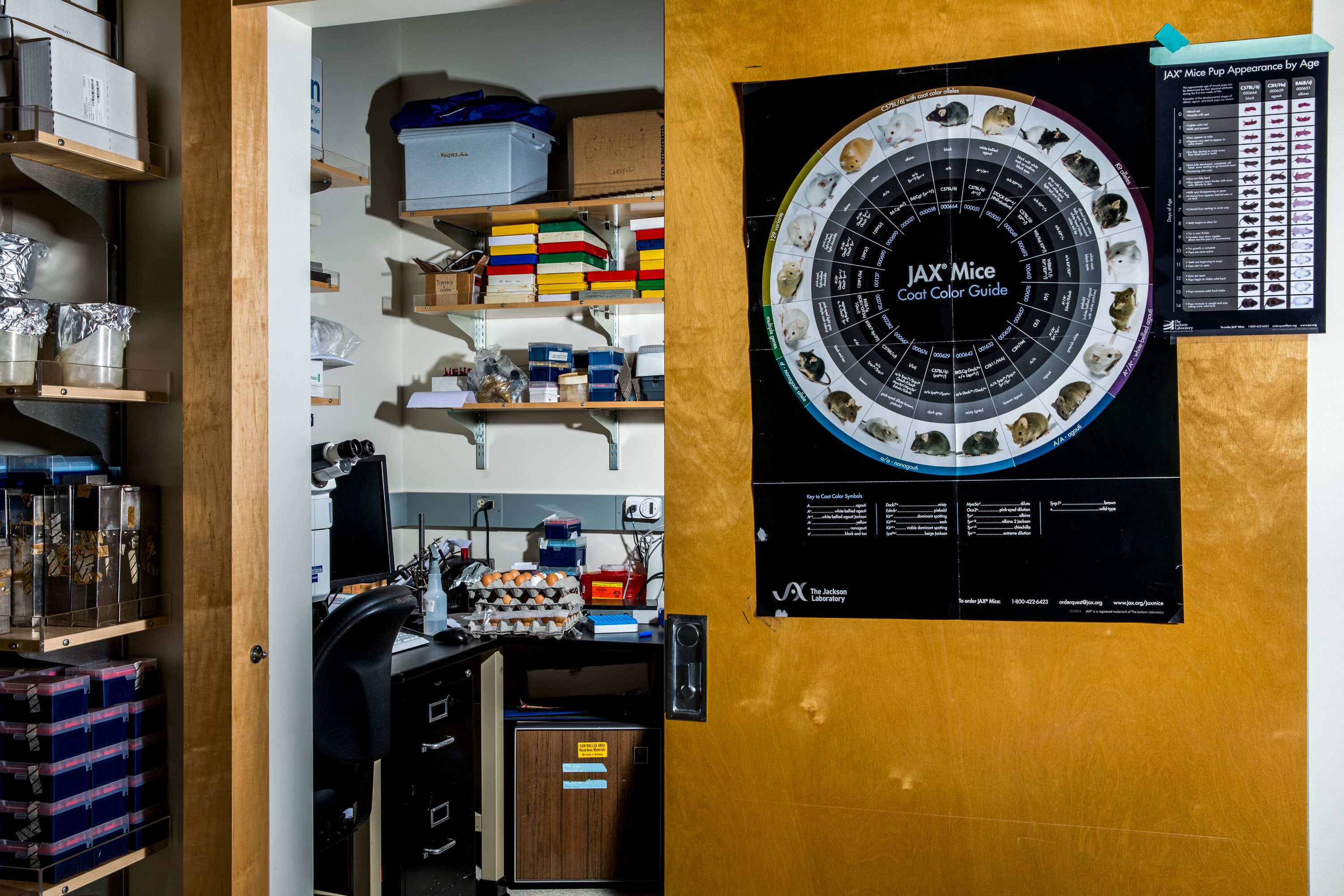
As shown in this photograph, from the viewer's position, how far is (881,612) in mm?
1349

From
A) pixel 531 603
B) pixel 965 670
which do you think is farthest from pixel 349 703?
pixel 965 670

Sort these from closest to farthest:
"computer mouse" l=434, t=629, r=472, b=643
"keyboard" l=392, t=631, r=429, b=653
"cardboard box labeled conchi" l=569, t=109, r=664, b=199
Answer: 1. "keyboard" l=392, t=631, r=429, b=653
2. "computer mouse" l=434, t=629, r=472, b=643
3. "cardboard box labeled conchi" l=569, t=109, r=664, b=199

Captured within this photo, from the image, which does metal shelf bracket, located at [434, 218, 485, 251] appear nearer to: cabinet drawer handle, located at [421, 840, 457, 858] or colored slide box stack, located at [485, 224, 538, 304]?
colored slide box stack, located at [485, 224, 538, 304]

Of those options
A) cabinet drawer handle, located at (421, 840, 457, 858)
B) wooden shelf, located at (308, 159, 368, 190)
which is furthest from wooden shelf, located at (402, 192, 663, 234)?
cabinet drawer handle, located at (421, 840, 457, 858)

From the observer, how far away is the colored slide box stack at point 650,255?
3129 mm

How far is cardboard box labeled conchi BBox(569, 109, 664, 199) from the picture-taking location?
3039mm

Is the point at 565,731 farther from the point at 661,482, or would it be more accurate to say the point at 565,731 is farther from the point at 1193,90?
the point at 1193,90

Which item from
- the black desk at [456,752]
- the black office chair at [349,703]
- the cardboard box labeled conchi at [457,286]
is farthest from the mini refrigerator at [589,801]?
the cardboard box labeled conchi at [457,286]

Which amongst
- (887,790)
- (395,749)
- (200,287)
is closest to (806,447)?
(887,790)

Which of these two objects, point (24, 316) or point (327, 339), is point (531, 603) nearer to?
point (327, 339)

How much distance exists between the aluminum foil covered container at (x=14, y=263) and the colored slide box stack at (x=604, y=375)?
5.89ft

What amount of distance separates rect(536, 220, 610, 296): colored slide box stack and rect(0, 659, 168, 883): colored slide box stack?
1.90 meters

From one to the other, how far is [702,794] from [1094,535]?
0.73 metres

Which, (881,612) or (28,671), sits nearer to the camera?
(881,612)
